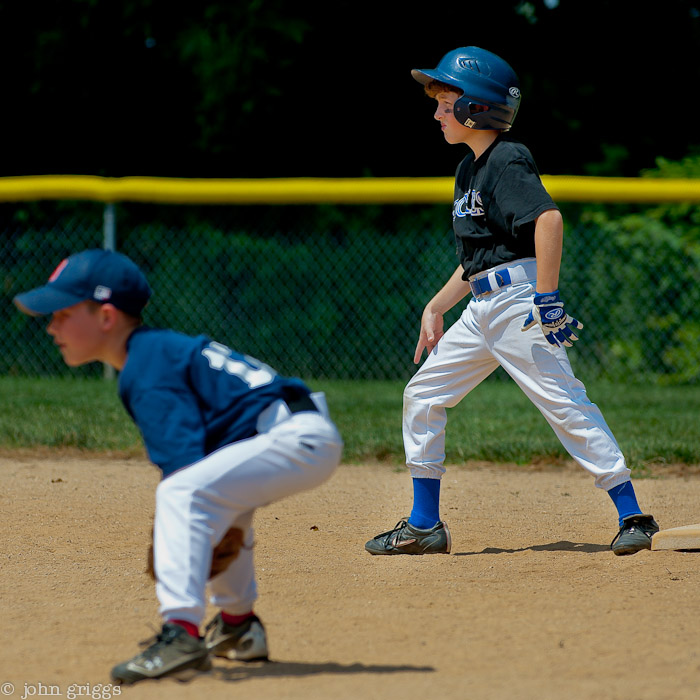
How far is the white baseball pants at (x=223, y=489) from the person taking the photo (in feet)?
9.11

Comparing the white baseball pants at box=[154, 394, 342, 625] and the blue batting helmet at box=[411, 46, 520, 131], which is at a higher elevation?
the blue batting helmet at box=[411, 46, 520, 131]

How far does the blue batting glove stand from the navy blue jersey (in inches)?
52.9

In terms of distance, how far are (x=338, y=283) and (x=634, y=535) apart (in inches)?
248

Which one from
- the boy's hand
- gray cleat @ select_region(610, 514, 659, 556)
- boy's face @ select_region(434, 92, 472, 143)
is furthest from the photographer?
the boy's hand

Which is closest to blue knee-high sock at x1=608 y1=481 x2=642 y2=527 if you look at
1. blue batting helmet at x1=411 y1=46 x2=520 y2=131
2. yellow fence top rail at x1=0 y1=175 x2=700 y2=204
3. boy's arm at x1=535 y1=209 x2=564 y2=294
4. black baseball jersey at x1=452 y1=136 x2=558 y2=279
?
boy's arm at x1=535 y1=209 x2=564 y2=294

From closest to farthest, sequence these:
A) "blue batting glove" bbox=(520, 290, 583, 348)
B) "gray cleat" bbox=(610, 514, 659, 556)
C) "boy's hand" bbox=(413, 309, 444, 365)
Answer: "blue batting glove" bbox=(520, 290, 583, 348), "gray cleat" bbox=(610, 514, 659, 556), "boy's hand" bbox=(413, 309, 444, 365)

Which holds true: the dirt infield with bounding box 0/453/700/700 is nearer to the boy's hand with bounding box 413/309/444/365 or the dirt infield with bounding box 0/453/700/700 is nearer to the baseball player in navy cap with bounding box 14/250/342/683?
the baseball player in navy cap with bounding box 14/250/342/683

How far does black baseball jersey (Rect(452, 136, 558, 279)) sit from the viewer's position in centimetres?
416

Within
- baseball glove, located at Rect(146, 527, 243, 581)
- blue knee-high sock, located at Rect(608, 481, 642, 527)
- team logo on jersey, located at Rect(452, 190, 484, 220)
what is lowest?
blue knee-high sock, located at Rect(608, 481, 642, 527)

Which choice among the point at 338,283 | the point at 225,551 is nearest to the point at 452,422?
the point at 338,283

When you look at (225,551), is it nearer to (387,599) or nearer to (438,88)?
(387,599)

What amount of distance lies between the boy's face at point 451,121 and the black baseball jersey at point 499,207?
0.38 ft

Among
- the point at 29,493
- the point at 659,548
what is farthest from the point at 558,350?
the point at 29,493

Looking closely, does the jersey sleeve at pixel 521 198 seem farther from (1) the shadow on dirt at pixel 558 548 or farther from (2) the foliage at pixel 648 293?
(2) the foliage at pixel 648 293
